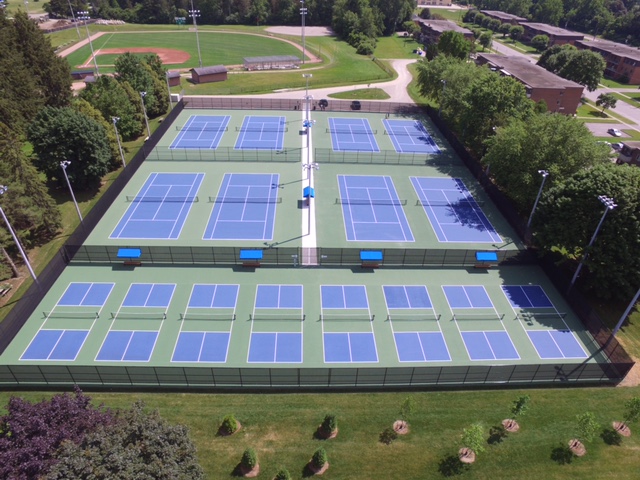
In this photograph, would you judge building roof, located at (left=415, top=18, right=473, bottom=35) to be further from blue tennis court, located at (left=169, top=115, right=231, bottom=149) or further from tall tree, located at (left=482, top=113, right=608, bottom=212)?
tall tree, located at (left=482, top=113, right=608, bottom=212)

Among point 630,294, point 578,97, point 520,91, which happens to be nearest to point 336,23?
point 578,97

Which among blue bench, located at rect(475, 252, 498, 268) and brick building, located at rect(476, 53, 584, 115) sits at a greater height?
brick building, located at rect(476, 53, 584, 115)

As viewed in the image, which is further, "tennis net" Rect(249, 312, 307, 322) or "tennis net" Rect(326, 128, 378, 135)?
"tennis net" Rect(326, 128, 378, 135)

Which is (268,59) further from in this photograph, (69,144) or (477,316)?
(477,316)

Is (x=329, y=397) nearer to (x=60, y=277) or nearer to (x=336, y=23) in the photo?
(x=60, y=277)

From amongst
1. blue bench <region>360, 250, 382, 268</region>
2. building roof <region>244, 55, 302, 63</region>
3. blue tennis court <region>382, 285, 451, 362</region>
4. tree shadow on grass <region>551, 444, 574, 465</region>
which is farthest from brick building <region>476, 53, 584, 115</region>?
tree shadow on grass <region>551, 444, 574, 465</region>

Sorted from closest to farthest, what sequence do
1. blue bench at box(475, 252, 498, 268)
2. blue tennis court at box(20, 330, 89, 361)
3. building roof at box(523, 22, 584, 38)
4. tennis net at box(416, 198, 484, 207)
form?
blue tennis court at box(20, 330, 89, 361)
blue bench at box(475, 252, 498, 268)
tennis net at box(416, 198, 484, 207)
building roof at box(523, 22, 584, 38)
